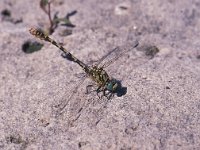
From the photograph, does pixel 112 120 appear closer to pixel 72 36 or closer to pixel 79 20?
pixel 72 36

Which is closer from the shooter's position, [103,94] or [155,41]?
[103,94]

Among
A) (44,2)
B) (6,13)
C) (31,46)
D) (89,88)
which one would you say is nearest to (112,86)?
(89,88)

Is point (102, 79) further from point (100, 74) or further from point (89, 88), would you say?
point (89, 88)

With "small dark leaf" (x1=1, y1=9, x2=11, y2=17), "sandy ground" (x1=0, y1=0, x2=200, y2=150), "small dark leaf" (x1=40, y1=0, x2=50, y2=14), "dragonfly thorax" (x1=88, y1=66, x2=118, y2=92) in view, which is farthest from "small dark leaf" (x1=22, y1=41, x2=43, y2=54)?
"dragonfly thorax" (x1=88, y1=66, x2=118, y2=92)

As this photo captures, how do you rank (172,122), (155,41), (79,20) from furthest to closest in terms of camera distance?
(79,20)
(155,41)
(172,122)

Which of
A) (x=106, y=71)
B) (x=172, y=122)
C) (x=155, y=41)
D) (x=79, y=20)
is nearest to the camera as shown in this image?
(x=172, y=122)

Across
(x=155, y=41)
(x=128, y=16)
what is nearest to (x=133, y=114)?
(x=155, y=41)
